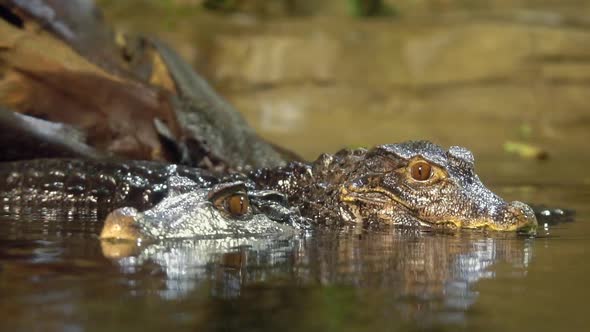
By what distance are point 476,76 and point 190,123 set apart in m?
6.88

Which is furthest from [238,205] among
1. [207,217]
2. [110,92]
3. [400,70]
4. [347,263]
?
[400,70]

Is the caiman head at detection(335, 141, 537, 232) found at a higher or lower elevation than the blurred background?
lower

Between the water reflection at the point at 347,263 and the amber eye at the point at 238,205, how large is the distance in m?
0.22

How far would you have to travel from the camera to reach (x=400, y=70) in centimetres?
1283

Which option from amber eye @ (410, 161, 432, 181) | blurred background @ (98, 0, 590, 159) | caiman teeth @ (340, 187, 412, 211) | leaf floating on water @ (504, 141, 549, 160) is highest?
blurred background @ (98, 0, 590, 159)

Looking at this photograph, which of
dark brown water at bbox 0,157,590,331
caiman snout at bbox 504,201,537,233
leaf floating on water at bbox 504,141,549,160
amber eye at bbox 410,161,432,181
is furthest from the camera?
leaf floating on water at bbox 504,141,549,160

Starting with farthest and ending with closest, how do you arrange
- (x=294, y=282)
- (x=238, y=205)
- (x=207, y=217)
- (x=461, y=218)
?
(x=461, y=218) → (x=238, y=205) → (x=207, y=217) → (x=294, y=282)

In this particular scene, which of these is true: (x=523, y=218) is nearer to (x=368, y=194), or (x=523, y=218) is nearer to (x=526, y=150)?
(x=368, y=194)

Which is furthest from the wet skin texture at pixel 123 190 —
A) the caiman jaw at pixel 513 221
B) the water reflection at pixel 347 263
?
the caiman jaw at pixel 513 221

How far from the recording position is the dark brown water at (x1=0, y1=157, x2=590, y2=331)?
228cm

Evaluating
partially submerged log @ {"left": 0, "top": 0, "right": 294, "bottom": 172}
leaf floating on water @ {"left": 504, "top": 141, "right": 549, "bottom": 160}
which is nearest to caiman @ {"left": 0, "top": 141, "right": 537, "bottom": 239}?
partially submerged log @ {"left": 0, "top": 0, "right": 294, "bottom": 172}

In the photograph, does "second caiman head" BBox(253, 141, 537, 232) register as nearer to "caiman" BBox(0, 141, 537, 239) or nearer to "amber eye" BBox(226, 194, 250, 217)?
"caiman" BBox(0, 141, 537, 239)

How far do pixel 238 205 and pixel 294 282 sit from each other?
1.25m

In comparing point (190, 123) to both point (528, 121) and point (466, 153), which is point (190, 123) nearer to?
point (466, 153)
